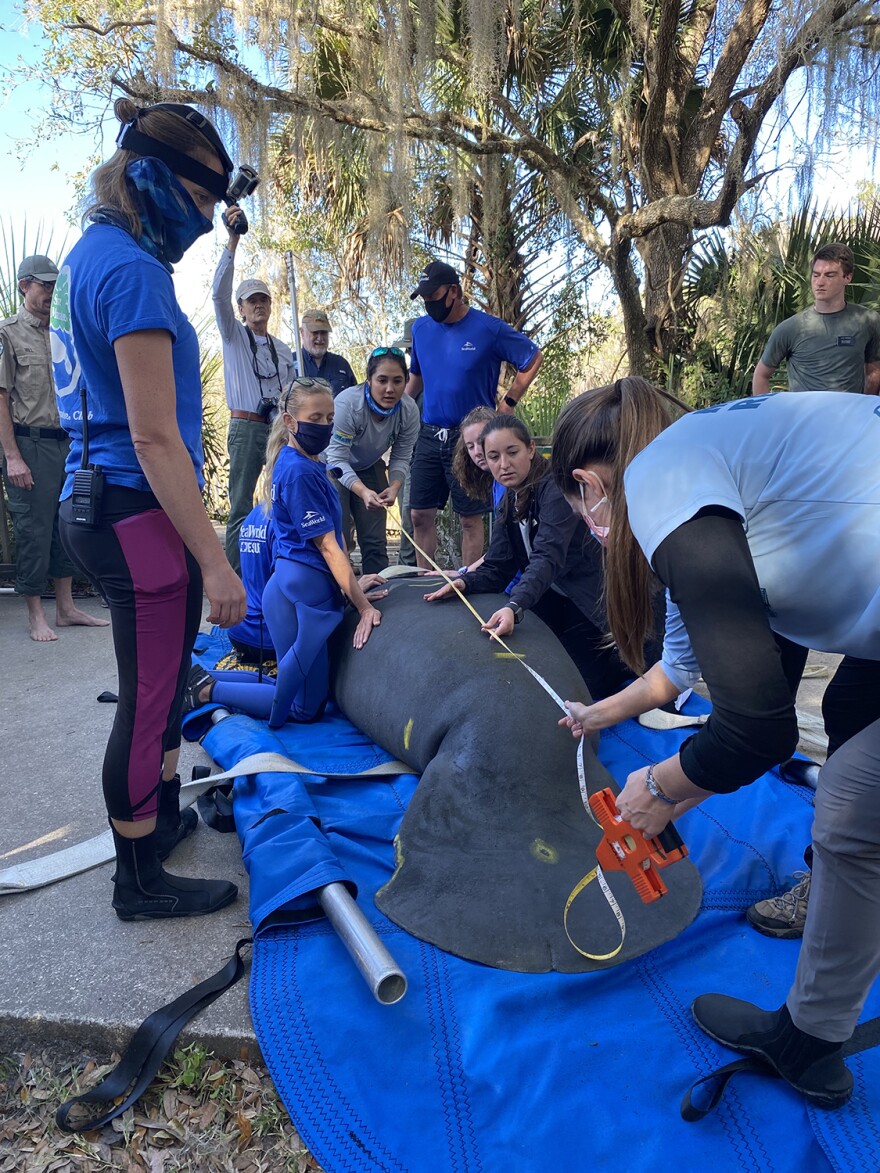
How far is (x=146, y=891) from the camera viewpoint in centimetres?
234

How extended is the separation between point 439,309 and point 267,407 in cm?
136

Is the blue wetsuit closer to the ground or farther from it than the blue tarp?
farther from it

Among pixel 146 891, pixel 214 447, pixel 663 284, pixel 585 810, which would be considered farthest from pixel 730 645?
pixel 214 447

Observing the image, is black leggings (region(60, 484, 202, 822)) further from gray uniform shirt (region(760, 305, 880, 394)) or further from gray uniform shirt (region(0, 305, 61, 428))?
gray uniform shirt (region(760, 305, 880, 394))

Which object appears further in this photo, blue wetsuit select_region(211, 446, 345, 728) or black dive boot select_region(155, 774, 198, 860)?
blue wetsuit select_region(211, 446, 345, 728)

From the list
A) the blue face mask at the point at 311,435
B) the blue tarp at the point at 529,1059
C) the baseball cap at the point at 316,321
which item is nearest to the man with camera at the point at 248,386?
the baseball cap at the point at 316,321

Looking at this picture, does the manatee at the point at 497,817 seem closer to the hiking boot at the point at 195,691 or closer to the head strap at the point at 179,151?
the hiking boot at the point at 195,691

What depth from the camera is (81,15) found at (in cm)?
830

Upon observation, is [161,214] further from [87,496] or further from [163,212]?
[87,496]

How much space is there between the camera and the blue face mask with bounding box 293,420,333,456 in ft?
12.2

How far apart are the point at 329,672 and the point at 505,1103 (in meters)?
2.34

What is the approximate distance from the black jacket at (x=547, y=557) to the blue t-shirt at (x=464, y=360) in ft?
5.61

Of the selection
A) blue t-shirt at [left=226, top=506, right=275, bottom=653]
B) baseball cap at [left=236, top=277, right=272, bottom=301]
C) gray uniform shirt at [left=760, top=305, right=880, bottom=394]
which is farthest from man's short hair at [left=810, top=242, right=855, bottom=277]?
blue t-shirt at [left=226, top=506, right=275, bottom=653]

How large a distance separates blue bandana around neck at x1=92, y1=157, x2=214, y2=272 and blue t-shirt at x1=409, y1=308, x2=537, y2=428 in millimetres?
3221
